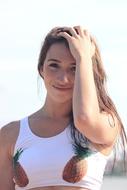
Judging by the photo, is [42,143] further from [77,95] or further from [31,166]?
[77,95]

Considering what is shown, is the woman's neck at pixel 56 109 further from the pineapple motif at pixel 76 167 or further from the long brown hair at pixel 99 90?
the pineapple motif at pixel 76 167

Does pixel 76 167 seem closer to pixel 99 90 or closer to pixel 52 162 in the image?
pixel 52 162

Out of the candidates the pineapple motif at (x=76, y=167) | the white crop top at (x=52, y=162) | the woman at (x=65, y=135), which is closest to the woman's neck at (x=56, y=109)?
the woman at (x=65, y=135)

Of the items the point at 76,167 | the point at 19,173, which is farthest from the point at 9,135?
the point at 76,167

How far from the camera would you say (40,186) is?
12.1 feet

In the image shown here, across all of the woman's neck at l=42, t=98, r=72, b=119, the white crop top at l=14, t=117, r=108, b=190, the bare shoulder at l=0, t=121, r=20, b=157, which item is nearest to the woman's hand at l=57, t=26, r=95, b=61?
the woman's neck at l=42, t=98, r=72, b=119

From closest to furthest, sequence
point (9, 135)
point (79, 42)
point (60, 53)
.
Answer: point (79, 42), point (60, 53), point (9, 135)

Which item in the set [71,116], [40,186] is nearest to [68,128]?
[71,116]

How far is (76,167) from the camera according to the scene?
3633mm

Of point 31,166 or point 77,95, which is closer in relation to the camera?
point 77,95

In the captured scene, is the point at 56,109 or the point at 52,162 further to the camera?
the point at 56,109

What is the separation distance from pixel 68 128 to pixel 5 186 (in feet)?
1.53

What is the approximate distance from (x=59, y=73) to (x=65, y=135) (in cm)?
32

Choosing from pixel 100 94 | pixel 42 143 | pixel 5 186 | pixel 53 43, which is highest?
pixel 53 43
